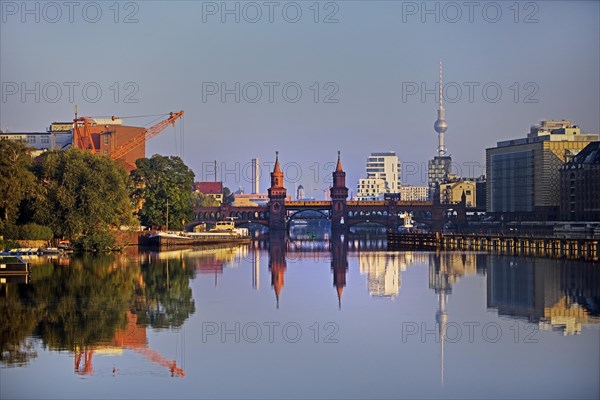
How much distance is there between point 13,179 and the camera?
291ft

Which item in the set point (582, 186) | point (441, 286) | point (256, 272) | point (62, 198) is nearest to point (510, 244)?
point (256, 272)

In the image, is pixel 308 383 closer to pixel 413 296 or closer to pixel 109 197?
pixel 413 296

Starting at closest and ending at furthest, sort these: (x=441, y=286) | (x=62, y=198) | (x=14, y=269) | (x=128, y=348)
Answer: (x=128, y=348) → (x=441, y=286) → (x=14, y=269) → (x=62, y=198)

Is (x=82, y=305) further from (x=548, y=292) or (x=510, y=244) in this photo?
(x=510, y=244)

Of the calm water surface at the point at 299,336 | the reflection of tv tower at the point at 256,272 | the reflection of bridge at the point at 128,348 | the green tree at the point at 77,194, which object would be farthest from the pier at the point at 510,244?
the reflection of bridge at the point at 128,348

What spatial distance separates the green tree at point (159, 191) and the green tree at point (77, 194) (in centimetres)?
3352

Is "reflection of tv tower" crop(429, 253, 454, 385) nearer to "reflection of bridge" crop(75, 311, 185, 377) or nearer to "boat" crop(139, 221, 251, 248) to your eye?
"reflection of bridge" crop(75, 311, 185, 377)

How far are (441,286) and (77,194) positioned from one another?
1774 inches

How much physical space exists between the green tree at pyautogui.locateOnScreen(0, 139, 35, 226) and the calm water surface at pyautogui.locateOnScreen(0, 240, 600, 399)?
21249mm

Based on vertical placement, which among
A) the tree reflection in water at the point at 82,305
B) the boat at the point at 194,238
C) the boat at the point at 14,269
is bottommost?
the tree reflection in water at the point at 82,305

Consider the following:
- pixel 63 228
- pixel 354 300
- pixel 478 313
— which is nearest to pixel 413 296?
pixel 354 300

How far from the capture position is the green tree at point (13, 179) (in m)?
88.3

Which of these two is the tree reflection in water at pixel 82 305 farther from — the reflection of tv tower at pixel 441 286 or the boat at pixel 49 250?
the boat at pixel 49 250

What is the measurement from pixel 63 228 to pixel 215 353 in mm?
63683
